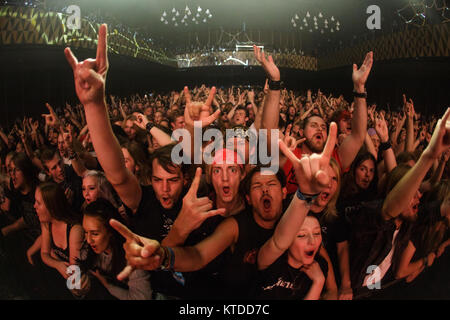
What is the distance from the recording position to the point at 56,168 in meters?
2.59

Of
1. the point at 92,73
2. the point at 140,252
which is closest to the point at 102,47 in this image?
the point at 92,73

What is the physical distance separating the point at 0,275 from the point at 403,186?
2.52m

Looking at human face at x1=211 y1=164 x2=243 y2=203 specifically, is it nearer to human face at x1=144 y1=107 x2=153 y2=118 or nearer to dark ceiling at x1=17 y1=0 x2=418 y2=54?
human face at x1=144 y1=107 x2=153 y2=118

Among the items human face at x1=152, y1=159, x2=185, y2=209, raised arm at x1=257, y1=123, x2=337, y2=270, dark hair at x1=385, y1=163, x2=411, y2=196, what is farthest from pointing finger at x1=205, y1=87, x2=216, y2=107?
dark hair at x1=385, y1=163, x2=411, y2=196

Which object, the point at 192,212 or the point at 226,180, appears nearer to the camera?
the point at 192,212

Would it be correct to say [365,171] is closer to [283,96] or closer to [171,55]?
[283,96]

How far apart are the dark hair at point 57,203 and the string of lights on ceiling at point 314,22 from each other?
1687 mm

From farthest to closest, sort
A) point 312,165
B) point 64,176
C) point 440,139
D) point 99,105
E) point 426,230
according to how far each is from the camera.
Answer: point 426,230
point 64,176
point 440,139
point 99,105
point 312,165

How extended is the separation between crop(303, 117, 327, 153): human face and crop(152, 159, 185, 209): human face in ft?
2.47

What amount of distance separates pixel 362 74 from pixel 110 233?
169cm

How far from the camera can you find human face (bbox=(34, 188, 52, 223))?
2.56 meters

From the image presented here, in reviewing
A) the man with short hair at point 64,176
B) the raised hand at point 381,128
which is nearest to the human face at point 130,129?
the man with short hair at point 64,176

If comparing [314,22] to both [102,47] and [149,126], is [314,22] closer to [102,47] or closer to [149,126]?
[149,126]
